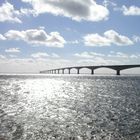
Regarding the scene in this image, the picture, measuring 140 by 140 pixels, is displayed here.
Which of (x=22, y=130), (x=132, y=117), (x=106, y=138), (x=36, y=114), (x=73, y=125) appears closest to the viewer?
(x=106, y=138)

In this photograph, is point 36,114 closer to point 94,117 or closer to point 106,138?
point 94,117

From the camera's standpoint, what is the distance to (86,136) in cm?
2589

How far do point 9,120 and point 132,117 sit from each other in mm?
13570

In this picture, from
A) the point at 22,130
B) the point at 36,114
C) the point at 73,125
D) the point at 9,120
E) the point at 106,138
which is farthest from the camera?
the point at 36,114

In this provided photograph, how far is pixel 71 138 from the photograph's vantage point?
25.2 m

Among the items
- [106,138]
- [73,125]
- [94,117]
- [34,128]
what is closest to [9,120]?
[34,128]

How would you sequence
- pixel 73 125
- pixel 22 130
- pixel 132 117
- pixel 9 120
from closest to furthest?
pixel 22 130
pixel 73 125
pixel 9 120
pixel 132 117

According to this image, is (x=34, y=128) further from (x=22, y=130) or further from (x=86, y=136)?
(x=86, y=136)

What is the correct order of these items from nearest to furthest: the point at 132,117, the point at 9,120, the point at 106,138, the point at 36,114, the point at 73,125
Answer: the point at 106,138, the point at 73,125, the point at 9,120, the point at 132,117, the point at 36,114

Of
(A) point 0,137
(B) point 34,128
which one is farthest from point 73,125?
(A) point 0,137

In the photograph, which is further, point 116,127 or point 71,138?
point 116,127

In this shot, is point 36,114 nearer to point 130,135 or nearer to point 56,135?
point 56,135

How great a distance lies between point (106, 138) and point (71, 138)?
9.23ft

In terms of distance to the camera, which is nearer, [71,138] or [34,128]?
[71,138]
